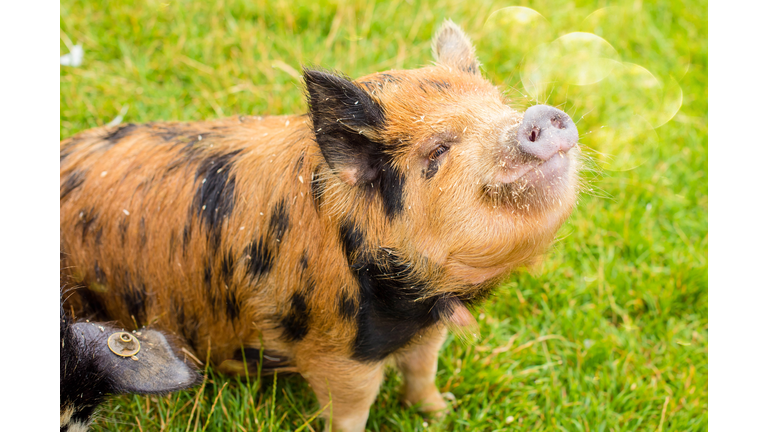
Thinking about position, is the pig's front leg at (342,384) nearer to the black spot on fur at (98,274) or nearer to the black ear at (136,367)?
the black ear at (136,367)

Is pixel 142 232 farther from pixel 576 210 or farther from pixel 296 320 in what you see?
pixel 576 210

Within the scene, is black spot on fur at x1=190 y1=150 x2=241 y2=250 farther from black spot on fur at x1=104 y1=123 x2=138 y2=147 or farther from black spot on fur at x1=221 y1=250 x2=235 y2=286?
black spot on fur at x1=104 y1=123 x2=138 y2=147

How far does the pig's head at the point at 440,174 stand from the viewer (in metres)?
2.22

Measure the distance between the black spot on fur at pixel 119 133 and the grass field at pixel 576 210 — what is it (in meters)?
1.38

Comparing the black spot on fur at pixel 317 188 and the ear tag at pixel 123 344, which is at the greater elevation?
the black spot on fur at pixel 317 188

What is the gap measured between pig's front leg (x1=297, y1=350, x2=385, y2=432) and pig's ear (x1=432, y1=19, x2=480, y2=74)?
1.45 metres

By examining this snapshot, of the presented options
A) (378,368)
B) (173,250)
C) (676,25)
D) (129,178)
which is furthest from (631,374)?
(676,25)

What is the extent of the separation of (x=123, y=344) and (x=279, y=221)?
80 centimetres

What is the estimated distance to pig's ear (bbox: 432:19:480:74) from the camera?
111 inches

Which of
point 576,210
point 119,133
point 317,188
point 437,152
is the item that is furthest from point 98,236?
point 576,210

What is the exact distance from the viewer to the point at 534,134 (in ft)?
7.07

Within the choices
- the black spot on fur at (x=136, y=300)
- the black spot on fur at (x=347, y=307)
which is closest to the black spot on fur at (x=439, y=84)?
the black spot on fur at (x=347, y=307)

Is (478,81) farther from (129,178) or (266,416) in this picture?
(266,416)

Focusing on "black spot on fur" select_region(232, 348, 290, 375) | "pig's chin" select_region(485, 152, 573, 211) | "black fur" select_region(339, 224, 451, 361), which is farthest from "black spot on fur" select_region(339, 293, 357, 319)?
"pig's chin" select_region(485, 152, 573, 211)
